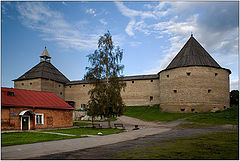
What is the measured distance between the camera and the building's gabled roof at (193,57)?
36188mm

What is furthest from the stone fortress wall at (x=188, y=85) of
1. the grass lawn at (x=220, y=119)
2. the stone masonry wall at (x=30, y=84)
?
the stone masonry wall at (x=30, y=84)

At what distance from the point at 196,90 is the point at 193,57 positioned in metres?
5.62

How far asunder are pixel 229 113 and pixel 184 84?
8.78 metres

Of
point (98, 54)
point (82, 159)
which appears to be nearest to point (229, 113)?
point (98, 54)

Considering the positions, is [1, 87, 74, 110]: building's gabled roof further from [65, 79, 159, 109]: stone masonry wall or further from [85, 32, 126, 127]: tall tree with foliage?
[65, 79, 159, 109]: stone masonry wall

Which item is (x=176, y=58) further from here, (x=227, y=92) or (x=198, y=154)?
(x=198, y=154)

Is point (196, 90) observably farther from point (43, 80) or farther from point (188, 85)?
point (43, 80)

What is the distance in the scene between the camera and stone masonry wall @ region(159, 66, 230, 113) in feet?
114

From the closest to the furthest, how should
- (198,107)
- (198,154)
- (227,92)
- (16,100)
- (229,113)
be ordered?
(198,154), (16,100), (229,113), (198,107), (227,92)

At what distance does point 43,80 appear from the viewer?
47969 mm

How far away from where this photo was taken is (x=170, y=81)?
3725 centimetres

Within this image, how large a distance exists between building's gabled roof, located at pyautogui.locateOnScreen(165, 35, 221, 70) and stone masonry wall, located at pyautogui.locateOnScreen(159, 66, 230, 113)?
2.83ft

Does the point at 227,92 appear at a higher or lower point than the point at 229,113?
higher

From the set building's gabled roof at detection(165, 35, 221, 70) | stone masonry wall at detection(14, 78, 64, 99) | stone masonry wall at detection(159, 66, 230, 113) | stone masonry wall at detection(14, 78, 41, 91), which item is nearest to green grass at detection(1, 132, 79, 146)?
stone masonry wall at detection(159, 66, 230, 113)
